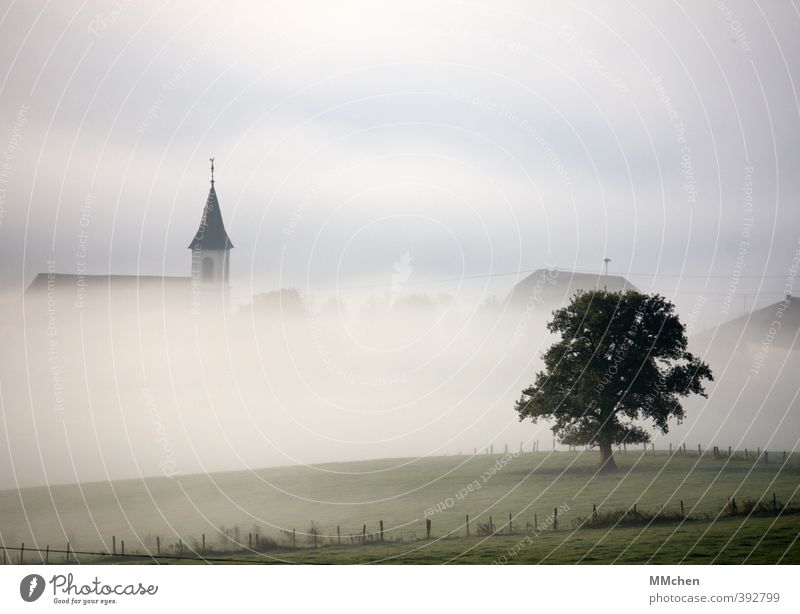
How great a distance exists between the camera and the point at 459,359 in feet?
99.6

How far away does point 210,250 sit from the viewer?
27.8 m

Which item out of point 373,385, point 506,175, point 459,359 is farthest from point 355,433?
point 506,175

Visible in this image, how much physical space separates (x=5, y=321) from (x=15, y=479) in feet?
15.3

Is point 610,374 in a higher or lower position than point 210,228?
lower

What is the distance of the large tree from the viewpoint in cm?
3105

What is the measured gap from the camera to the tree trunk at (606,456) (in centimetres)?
3158

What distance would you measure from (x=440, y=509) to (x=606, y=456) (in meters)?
6.92

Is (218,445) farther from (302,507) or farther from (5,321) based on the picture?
(5,321)
